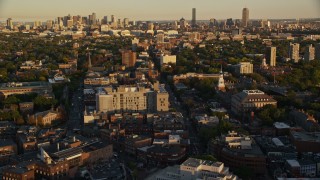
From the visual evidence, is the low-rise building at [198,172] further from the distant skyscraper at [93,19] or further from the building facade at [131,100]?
the distant skyscraper at [93,19]

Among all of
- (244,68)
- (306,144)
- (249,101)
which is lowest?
(306,144)

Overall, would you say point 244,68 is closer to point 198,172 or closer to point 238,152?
point 238,152

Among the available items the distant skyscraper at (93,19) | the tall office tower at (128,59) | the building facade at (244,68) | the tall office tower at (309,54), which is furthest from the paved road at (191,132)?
the distant skyscraper at (93,19)

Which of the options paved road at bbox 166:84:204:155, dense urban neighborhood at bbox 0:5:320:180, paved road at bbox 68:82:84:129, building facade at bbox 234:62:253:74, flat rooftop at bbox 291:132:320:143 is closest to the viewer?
dense urban neighborhood at bbox 0:5:320:180

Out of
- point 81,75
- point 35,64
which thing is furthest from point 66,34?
point 81,75

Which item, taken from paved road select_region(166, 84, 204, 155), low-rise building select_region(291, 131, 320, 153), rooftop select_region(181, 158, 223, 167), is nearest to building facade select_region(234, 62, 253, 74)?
paved road select_region(166, 84, 204, 155)

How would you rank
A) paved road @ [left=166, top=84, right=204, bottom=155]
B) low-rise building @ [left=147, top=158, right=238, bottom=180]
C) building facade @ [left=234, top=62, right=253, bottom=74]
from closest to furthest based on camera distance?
low-rise building @ [left=147, top=158, right=238, bottom=180] → paved road @ [left=166, top=84, right=204, bottom=155] → building facade @ [left=234, top=62, right=253, bottom=74]

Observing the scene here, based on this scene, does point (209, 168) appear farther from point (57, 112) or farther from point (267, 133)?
point (57, 112)

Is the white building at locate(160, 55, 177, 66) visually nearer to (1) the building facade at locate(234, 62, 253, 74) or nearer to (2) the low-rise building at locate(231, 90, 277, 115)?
(1) the building facade at locate(234, 62, 253, 74)

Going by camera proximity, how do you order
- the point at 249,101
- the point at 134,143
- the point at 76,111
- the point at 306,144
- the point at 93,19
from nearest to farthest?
the point at 306,144 → the point at 134,143 → the point at 249,101 → the point at 76,111 → the point at 93,19

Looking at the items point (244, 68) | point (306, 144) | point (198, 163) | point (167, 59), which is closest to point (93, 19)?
point (167, 59)

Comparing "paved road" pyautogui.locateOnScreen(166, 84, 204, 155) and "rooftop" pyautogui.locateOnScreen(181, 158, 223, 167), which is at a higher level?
"rooftop" pyautogui.locateOnScreen(181, 158, 223, 167)

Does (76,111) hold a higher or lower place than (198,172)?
lower
